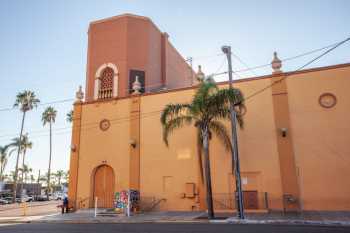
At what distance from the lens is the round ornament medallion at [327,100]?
61.8 feet

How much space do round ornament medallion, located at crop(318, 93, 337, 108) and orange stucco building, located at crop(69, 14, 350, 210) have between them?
0.18ft

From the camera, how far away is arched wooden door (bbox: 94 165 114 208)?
2324 centimetres

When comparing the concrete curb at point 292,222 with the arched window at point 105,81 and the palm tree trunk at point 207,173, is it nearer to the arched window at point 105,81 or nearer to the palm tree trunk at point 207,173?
the palm tree trunk at point 207,173

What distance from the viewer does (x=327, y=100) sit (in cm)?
1903

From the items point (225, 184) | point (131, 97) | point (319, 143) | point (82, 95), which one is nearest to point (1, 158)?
point (82, 95)

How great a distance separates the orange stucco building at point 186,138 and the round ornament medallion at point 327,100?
56mm

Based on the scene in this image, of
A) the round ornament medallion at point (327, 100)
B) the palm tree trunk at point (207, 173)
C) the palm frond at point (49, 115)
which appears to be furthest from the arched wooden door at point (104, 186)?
the palm frond at point (49, 115)

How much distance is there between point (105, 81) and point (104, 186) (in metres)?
9.08

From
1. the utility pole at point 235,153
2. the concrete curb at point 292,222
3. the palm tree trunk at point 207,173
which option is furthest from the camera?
the palm tree trunk at point 207,173

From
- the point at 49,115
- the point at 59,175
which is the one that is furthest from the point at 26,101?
the point at 59,175

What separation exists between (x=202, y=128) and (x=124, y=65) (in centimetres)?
1170

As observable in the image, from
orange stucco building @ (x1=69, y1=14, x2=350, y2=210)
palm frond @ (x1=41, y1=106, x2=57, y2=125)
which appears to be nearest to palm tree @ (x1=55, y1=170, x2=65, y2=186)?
palm frond @ (x1=41, y1=106, x2=57, y2=125)

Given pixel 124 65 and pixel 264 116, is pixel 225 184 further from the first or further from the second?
pixel 124 65

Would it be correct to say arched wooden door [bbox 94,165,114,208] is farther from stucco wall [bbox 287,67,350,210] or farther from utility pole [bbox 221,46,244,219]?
stucco wall [bbox 287,67,350,210]
